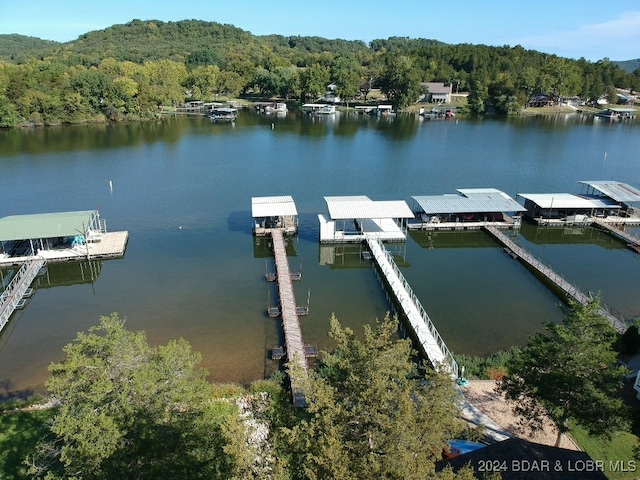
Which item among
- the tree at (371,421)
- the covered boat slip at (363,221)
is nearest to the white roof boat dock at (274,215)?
the covered boat slip at (363,221)

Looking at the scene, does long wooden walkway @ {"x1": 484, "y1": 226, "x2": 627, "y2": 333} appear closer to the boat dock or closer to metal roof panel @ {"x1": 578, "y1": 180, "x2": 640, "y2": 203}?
the boat dock

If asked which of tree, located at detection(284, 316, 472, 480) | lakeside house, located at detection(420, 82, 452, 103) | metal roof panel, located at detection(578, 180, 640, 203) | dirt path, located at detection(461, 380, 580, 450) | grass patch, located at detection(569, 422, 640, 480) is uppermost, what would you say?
lakeside house, located at detection(420, 82, 452, 103)

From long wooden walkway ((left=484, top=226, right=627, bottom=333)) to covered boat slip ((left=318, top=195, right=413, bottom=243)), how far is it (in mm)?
8798

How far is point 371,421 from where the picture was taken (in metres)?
11.4

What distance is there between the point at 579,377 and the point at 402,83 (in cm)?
11281

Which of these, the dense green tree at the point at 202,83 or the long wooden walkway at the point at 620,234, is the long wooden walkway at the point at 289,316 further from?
the dense green tree at the point at 202,83

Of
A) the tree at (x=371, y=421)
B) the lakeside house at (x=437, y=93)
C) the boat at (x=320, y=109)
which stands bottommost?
the tree at (x=371, y=421)

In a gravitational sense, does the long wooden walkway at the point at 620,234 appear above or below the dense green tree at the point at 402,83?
below

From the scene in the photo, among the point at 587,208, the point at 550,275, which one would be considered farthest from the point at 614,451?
the point at 587,208

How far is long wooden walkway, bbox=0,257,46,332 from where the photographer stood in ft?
95.1

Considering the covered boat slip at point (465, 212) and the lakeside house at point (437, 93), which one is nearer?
the covered boat slip at point (465, 212)

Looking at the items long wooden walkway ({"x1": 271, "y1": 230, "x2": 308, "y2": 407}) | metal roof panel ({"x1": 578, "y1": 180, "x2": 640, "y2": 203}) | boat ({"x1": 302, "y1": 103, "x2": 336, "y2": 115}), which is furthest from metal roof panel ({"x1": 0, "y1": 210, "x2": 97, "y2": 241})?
boat ({"x1": 302, "y1": 103, "x2": 336, "y2": 115})

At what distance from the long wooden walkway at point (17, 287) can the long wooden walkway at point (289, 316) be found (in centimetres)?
1734

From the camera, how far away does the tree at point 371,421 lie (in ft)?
33.7
